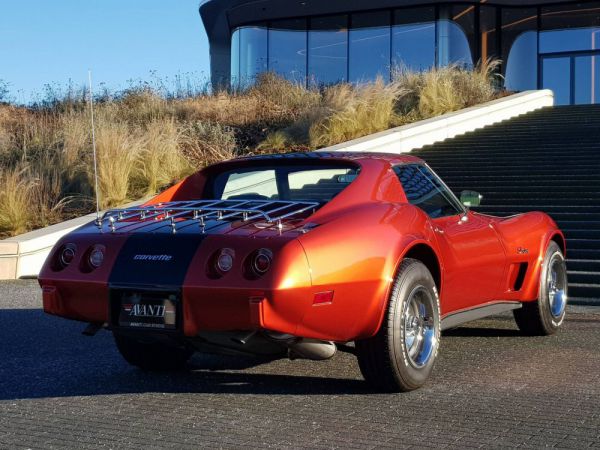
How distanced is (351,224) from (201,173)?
163 cm

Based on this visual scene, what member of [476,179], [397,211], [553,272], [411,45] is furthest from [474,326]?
[411,45]

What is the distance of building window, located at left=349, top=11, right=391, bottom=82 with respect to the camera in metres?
35.7

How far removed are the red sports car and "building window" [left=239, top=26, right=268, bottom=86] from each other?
31.8m

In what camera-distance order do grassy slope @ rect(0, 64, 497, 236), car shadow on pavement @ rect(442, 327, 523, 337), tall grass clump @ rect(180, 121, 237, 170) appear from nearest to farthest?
1. car shadow on pavement @ rect(442, 327, 523, 337)
2. grassy slope @ rect(0, 64, 497, 236)
3. tall grass clump @ rect(180, 121, 237, 170)

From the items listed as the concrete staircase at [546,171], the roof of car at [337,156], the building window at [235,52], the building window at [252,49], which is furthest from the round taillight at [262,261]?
the building window at [235,52]

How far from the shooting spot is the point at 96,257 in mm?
5613

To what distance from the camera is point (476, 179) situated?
15.2 metres

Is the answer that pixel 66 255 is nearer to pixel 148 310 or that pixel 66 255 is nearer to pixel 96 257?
pixel 96 257

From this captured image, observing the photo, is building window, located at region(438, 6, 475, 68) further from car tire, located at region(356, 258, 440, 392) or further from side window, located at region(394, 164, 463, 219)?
car tire, located at region(356, 258, 440, 392)

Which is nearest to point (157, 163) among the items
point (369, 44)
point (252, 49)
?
point (369, 44)

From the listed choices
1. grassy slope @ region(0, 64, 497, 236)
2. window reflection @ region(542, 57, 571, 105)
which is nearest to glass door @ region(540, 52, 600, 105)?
window reflection @ region(542, 57, 571, 105)

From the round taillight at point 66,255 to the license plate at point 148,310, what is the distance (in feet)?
1.60

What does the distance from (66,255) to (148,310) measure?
0.72 metres

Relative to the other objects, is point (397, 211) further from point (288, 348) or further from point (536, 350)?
point (536, 350)
